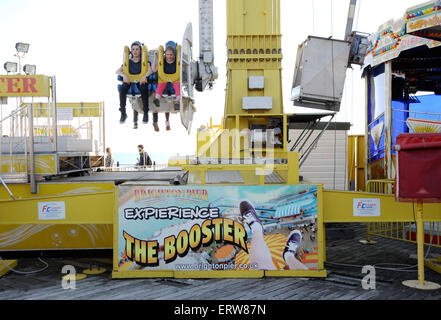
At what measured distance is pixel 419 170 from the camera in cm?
592

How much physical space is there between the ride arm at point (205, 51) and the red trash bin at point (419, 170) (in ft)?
15.0

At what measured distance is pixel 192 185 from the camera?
6.55m

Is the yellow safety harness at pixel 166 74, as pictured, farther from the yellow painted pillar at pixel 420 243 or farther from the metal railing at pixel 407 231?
the yellow painted pillar at pixel 420 243

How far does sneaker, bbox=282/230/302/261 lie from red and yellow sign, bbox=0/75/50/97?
217 inches

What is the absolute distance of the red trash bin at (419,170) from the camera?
5887mm

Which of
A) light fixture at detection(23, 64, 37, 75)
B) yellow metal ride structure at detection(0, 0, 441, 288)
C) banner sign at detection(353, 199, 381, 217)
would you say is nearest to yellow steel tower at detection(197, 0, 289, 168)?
yellow metal ride structure at detection(0, 0, 441, 288)

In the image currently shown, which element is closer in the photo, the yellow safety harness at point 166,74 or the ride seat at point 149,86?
the yellow safety harness at point 166,74

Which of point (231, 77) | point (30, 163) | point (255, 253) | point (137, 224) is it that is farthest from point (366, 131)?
point (30, 163)

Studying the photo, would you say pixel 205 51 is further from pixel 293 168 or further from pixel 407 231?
pixel 407 231

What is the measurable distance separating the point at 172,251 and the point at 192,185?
1.09 m

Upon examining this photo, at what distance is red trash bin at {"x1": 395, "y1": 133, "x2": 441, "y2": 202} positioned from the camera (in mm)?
5887

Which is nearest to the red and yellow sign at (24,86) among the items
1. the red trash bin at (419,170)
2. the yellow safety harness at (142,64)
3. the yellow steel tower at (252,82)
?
the yellow safety harness at (142,64)

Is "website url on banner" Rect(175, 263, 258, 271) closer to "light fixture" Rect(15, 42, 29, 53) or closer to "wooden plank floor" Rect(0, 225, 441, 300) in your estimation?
"wooden plank floor" Rect(0, 225, 441, 300)

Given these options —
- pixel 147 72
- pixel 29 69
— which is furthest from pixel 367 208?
pixel 29 69
